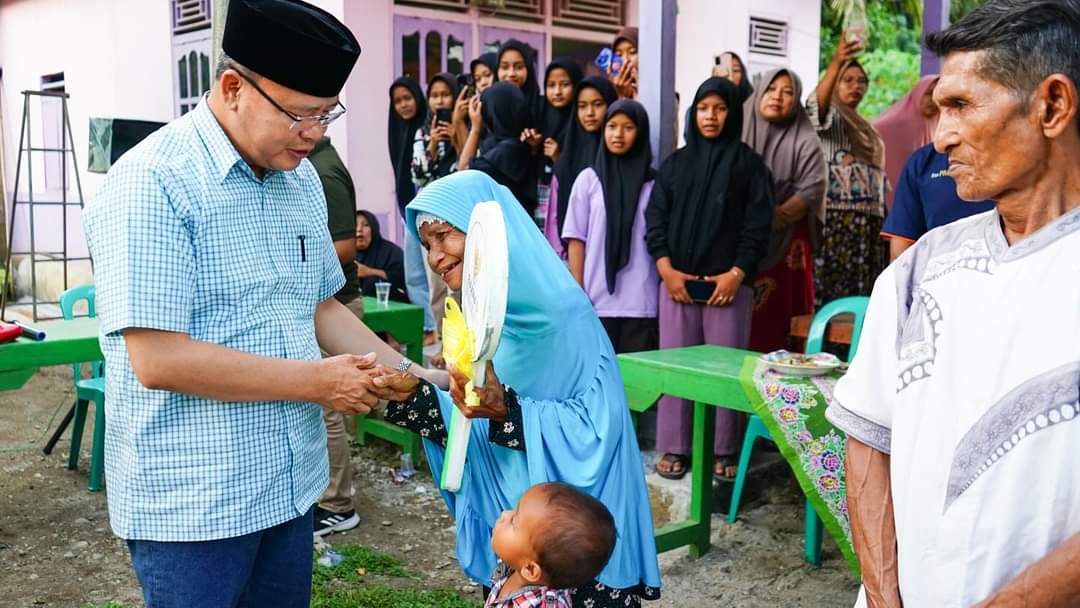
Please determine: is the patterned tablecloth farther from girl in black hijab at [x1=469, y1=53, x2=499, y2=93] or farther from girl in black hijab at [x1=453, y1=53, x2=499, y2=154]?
girl in black hijab at [x1=469, y1=53, x2=499, y2=93]

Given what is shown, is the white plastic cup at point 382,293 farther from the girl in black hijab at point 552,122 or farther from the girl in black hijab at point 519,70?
the girl in black hijab at point 519,70

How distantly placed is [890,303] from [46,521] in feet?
14.2

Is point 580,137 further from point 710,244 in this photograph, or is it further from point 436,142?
point 436,142

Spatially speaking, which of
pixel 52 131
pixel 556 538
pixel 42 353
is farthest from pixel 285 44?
pixel 52 131

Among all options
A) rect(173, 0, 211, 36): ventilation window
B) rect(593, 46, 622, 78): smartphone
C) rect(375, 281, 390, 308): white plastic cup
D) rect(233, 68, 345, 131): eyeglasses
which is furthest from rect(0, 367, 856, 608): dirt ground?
rect(173, 0, 211, 36): ventilation window

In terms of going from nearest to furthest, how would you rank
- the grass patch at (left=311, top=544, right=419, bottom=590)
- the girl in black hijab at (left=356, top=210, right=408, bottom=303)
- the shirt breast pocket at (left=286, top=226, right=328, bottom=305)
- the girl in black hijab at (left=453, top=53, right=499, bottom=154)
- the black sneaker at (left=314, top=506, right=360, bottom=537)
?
the shirt breast pocket at (left=286, top=226, right=328, bottom=305) → the grass patch at (left=311, top=544, right=419, bottom=590) → the black sneaker at (left=314, top=506, right=360, bottom=537) → the girl in black hijab at (left=453, top=53, right=499, bottom=154) → the girl in black hijab at (left=356, top=210, right=408, bottom=303)

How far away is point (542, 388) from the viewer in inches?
90.1

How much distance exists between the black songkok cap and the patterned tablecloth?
1.94m

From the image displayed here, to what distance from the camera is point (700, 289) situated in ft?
15.0

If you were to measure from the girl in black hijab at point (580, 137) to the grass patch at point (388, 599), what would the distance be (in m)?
2.17

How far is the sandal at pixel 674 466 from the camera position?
453 centimetres

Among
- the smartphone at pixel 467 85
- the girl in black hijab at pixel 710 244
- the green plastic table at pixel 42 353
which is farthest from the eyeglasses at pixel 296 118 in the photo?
the smartphone at pixel 467 85

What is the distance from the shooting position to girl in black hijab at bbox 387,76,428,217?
22.6ft

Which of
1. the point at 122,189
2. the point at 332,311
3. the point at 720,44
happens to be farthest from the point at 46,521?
the point at 720,44
